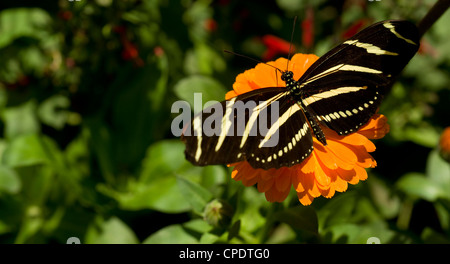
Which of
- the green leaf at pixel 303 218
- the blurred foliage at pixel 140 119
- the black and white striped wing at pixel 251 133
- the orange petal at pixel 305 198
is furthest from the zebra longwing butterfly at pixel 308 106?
the blurred foliage at pixel 140 119

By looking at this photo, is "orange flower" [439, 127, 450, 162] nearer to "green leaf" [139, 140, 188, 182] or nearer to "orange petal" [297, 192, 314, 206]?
"orange petal" [297, 192, 314, 206]

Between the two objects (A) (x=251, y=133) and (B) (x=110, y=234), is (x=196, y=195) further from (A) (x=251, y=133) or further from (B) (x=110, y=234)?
(B) (x=110, y=234)

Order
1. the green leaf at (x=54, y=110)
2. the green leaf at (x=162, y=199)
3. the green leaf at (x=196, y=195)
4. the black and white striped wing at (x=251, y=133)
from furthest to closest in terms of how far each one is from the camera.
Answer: the green leaf at (x=54, y=110) → the green leaf at (x=162, y=199) → the green leaf at (x=196, y=195) → the black and white striped wing at (x=251, y=133)

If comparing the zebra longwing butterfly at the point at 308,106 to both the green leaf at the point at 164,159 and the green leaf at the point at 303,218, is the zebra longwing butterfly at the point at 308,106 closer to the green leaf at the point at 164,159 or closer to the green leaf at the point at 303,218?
the green leaf at the point at 303,218

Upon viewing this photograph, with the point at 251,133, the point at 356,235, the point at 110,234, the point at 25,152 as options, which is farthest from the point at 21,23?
the point at 356,235

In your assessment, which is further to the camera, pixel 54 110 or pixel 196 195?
pixel 54 110

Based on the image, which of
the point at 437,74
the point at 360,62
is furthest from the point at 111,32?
the point at 437,74

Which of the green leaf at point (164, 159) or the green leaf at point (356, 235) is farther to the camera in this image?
the green leaf at point (164, 159)
